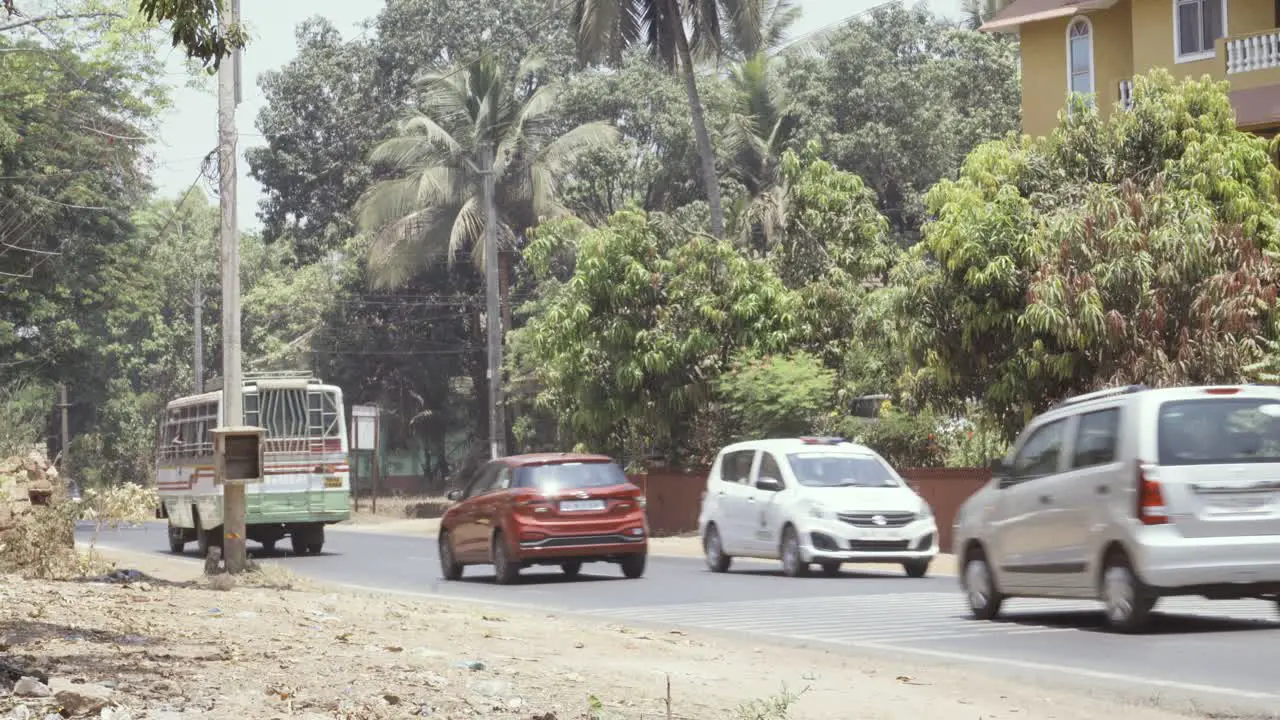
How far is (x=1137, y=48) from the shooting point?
117 feet

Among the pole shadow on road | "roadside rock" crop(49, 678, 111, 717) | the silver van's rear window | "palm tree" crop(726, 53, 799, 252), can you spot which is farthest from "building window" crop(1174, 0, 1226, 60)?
"roadside rock" crop(49, 678, 111, 717)

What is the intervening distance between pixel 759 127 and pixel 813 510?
34.1 meters

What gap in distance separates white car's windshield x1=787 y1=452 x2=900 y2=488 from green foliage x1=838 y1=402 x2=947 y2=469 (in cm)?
664

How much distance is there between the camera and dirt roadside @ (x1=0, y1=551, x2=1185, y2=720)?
9.10m

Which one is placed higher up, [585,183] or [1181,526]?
[585,183]

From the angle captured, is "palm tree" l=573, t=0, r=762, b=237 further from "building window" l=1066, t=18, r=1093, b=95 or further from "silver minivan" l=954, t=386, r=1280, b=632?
"silver minivan" l=954, t=386, r=1280, b=632

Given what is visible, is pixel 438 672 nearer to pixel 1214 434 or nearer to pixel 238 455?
pixel 1214 434

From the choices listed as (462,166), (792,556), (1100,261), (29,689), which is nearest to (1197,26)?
(1100,261)

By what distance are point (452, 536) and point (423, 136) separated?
30.9 metres

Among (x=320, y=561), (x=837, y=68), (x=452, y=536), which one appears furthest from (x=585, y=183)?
(x=452, y=536)

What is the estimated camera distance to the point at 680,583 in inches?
874

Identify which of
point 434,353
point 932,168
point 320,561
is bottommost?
point 320,561

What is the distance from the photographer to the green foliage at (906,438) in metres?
30.5

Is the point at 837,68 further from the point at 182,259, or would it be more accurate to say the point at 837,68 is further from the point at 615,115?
the point at 182,259
